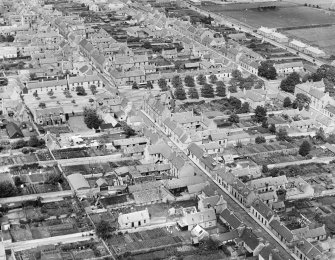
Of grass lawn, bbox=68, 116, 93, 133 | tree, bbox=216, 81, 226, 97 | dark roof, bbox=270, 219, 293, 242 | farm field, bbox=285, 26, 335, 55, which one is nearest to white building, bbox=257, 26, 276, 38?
farm field, bbox=285, 26, 335, 55

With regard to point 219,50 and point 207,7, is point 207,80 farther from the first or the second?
Answer: point 207,7

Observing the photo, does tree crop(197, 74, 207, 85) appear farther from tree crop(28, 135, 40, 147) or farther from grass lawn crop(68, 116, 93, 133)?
tree crop(28, 135, 40, 147)

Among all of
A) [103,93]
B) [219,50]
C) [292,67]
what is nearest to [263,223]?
[103,93]

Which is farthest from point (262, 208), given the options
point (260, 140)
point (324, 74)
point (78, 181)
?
point (324, 74)

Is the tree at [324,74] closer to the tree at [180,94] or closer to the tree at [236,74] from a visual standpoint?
the tree at [236,74]

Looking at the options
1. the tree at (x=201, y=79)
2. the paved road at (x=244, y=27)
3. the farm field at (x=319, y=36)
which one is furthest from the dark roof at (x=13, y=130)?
the farm field at (x=319, y=36)
